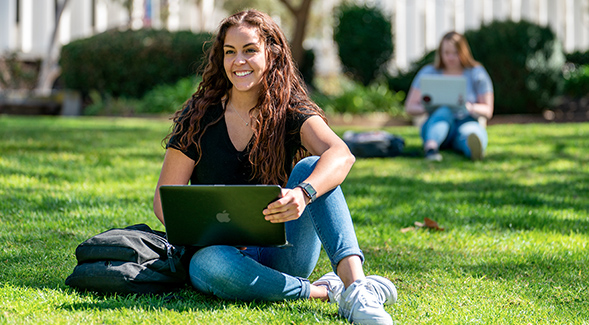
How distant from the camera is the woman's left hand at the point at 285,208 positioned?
→ 2.66 metres

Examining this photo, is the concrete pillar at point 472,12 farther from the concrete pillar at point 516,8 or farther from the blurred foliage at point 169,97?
the blurred foliage at point 169,97

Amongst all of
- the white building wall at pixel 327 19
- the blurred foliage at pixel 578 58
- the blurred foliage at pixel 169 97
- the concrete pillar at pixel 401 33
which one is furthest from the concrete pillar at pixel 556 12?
the blurred foliage at pixel 169 97

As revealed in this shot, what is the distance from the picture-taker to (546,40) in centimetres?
1298

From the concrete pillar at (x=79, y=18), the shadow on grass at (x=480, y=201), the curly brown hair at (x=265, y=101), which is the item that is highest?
the concrete pillar at (x=79, y=18)

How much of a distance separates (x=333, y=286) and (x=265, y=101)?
91cm

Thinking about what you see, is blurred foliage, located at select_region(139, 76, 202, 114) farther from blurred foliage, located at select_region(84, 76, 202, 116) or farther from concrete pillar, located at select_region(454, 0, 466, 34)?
concrete pillar, located at select_region(454, 0, 466, 34)

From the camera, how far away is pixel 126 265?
2.94 meters

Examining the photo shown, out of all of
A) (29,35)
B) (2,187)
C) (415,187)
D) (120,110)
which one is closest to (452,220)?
(415,187)

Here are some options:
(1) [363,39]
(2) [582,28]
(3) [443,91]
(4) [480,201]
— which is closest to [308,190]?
(4) [480,201]

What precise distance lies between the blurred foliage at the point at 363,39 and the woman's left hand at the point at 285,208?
41.0 feet

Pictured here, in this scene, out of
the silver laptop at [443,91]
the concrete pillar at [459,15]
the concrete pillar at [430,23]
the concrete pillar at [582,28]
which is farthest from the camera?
the concrete pillar at [582,28]

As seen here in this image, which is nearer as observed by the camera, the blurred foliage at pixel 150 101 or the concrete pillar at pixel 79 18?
the blurred foliage at pixel 150 101

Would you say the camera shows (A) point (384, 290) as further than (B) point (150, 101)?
No

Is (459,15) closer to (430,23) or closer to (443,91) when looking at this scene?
(430,23)
